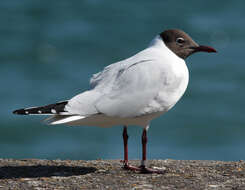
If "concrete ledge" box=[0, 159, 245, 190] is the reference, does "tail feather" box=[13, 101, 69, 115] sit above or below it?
above

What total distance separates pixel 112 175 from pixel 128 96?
0.91m

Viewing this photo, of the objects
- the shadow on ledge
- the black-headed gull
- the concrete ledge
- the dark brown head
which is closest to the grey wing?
the black-headed gull

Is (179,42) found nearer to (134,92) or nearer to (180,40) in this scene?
(180,40)

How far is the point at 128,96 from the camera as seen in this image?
7082 mm

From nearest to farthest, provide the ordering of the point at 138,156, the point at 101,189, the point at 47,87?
the point at 101,189
the point at 138,156
the point at 47,87

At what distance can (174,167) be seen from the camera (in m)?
7.77

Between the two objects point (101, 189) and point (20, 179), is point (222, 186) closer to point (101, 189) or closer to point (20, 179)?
point (101, 189)

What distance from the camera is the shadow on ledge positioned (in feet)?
23.8

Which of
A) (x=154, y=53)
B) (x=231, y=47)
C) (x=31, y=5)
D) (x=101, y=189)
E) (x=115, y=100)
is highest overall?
(x=31, y=5)

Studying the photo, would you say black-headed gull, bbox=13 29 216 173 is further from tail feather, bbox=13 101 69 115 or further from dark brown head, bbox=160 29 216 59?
dark brown head, bbox=160 29 216 59

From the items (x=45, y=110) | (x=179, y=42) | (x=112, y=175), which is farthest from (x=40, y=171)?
(x=179, y=42)

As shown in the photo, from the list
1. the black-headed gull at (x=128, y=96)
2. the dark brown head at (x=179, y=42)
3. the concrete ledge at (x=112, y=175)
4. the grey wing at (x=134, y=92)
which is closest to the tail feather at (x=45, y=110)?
the black-headed gull at (x=128, y=96)

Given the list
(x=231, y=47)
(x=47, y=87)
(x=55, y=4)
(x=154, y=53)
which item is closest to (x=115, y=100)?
(x=154, y=53)

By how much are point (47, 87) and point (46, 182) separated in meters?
13.6
